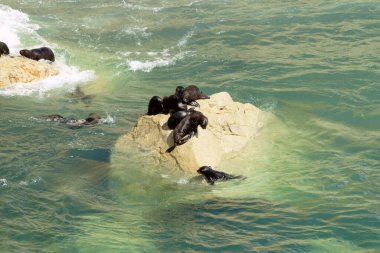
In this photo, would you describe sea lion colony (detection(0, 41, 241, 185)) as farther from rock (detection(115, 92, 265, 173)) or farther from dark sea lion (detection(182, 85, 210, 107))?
rock (detection(115, 92, 265, 173))

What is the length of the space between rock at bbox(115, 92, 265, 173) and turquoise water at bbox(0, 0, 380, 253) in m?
0.22

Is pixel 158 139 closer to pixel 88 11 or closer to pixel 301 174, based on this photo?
pixel 301 174

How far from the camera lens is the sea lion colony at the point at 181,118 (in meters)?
10.4

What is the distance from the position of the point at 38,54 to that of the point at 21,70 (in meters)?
1.38

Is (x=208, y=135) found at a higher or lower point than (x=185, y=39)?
lower

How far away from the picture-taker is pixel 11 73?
55.9 ft

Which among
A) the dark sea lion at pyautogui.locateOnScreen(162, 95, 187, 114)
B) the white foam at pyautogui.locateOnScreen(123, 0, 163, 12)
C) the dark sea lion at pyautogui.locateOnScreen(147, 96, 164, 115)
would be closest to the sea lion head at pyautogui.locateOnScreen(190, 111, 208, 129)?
the dark sea lion at pyautogui.locateOnScreen(162, 95, 187, 114)

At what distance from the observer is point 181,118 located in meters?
11.1

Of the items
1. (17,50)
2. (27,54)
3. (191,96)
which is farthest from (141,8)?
(191,96)

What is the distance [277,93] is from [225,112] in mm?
3429

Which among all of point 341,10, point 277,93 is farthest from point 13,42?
point 341,10

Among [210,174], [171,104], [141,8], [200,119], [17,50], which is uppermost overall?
[141,8]

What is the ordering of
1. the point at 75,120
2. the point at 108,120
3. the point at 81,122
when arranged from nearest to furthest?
the point at 81,122 → the point at 75,120 → the point at 108,120

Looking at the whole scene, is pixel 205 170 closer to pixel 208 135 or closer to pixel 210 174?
pixel 210 174
